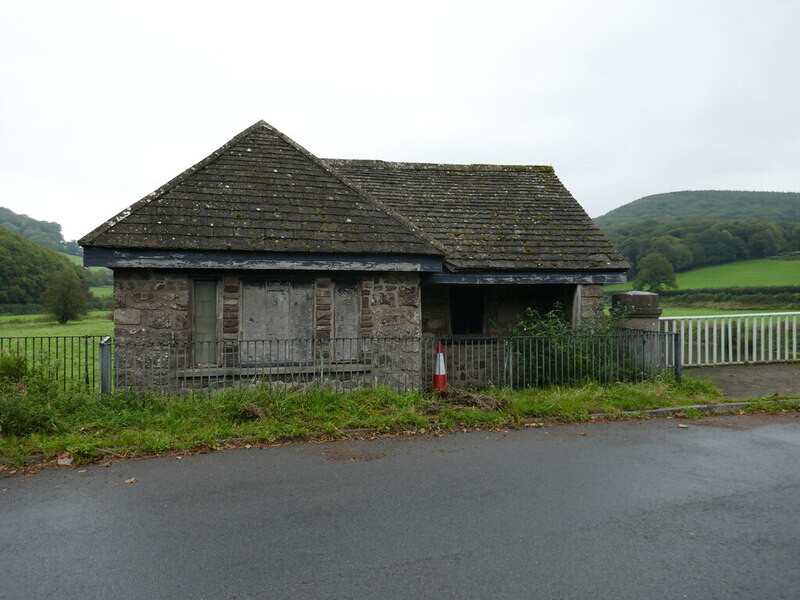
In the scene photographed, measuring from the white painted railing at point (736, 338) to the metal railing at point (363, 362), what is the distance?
10.8 ft

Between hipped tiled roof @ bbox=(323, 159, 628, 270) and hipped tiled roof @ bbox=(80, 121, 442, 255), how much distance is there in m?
1.50

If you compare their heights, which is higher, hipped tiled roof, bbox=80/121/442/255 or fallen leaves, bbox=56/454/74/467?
hipped tiled roof, bbox=80/121/442/255

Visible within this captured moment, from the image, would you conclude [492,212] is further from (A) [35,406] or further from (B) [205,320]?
(A) [35,406]

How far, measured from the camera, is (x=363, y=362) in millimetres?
9180

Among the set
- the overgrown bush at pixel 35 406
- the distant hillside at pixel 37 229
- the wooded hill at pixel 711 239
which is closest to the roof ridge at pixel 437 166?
the overgrown bush at pixel 35 406

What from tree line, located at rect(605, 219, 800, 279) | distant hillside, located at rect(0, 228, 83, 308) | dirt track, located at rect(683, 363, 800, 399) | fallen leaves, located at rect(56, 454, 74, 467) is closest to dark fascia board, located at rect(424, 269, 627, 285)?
dirt track, located at rect(683, 363, 800, 399)

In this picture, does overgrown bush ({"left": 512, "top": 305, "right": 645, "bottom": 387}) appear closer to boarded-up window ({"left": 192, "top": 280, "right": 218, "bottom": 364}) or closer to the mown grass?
the mown grass

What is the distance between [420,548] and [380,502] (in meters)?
0.97

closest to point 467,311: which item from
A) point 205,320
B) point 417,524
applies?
point 205,320

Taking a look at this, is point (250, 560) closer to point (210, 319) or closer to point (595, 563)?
point (595, 563)

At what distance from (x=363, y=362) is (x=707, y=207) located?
111 m

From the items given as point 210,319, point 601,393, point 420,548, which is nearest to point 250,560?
point 420,548

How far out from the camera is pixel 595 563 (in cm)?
355

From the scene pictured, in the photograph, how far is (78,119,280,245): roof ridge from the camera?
804 cm
